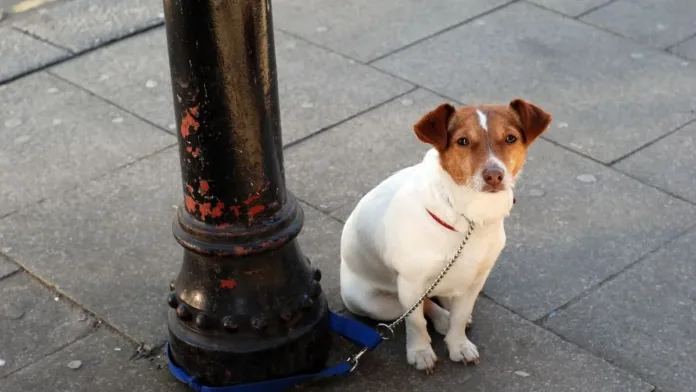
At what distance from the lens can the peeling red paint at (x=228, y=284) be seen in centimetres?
412

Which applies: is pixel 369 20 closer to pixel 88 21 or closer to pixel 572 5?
pixel 572 5

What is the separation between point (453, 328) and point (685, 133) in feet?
8.24

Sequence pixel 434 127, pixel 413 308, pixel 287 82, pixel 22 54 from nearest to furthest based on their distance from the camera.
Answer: pixel 434 127
pixel 413 308
pixel 287 82
pixel 22 54

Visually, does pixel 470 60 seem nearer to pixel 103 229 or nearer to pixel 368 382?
pixel 103 229

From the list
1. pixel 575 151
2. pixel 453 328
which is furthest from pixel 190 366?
pixel 575 151

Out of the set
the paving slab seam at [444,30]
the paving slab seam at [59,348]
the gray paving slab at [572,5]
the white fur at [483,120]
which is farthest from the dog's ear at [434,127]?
the gray paving slab at [572,5]

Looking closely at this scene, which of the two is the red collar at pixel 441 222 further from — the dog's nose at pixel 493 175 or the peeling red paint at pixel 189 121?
the peeling red paint at pixel 189 121

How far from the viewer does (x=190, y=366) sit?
4246mm

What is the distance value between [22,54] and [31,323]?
3.03m

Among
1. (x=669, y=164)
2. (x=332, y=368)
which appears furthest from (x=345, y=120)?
(x=332, y=368)

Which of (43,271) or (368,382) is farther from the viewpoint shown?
(43,271)

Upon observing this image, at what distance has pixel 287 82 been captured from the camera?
6.89 metres

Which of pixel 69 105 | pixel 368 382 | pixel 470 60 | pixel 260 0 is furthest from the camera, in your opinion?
pixel 470 60

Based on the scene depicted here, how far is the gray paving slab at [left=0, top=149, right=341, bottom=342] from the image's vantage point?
4.85 m
